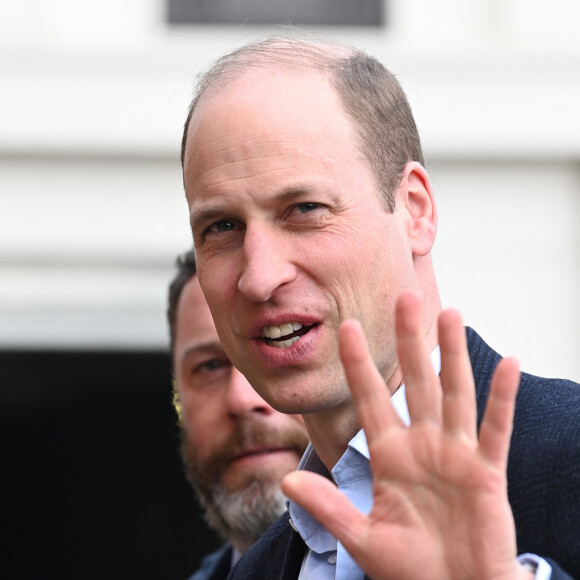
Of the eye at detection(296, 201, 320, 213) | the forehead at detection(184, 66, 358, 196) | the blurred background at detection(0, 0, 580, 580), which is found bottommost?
the blurred background at detection(0, 0, 580, 580)

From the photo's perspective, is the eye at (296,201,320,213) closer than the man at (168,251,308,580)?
Yes


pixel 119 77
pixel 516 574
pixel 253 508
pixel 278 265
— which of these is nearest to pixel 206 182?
pixel 278 265

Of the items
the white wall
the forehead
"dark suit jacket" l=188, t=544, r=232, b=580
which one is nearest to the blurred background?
the white wall

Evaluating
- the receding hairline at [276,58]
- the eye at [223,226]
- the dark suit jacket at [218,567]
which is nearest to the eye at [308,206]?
the eye at [223,226]

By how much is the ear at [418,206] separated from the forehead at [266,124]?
0.17 metres

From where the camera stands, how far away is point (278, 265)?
6.59 ft

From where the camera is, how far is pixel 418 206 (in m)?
2.27

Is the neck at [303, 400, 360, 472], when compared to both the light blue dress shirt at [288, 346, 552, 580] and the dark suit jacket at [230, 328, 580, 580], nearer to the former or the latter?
the light blue dress shirt at [288, 346, 552, 580]

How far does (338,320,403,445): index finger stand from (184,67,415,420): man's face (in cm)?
38

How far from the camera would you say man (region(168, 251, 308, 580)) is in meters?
3.54

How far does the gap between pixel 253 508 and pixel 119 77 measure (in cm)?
517

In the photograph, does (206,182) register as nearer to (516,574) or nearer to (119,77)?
(516,574)

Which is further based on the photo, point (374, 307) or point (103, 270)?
point (103, 270)

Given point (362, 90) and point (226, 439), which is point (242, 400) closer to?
point (226, 439)
